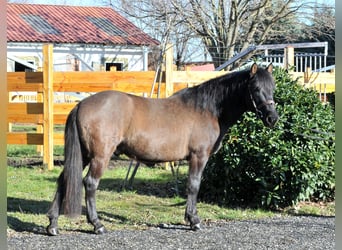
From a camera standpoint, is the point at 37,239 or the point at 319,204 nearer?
the point at 37,239

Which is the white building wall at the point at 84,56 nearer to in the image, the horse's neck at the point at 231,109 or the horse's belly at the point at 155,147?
the horse's neck at the point at 231,109

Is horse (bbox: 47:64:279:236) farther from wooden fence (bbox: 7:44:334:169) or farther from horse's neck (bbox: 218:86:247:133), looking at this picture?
wooden fence (bbox: 7:44:334:169)

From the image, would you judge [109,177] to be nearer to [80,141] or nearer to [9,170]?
[9,170]

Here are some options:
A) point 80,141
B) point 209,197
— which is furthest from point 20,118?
point 80,141

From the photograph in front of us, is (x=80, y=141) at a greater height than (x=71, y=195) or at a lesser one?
greater

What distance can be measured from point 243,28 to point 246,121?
1832 cm

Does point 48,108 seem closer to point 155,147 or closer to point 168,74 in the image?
point 168,74

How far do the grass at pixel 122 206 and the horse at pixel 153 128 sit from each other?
58cm

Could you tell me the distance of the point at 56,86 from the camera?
455 inches

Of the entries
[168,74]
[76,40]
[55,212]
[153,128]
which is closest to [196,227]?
[153,128]

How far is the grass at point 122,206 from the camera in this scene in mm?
7176

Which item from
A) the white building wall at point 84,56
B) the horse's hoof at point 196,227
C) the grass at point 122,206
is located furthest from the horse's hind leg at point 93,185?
the white building wall at point 84,56

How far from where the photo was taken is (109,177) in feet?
35.3

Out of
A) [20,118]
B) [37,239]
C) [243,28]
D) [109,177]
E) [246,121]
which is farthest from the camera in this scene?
[243,28]
